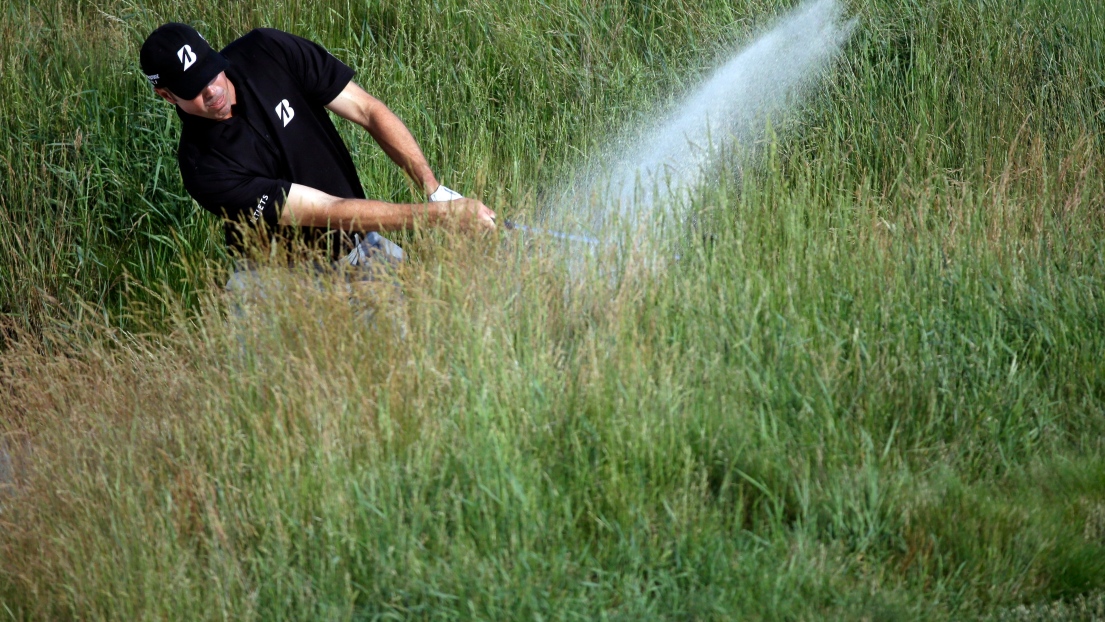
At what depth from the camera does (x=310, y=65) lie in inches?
194

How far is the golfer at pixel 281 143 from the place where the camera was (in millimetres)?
4340

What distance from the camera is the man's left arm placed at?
504cm

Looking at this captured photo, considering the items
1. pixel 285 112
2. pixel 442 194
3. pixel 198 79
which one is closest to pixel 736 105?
pixel 442 194

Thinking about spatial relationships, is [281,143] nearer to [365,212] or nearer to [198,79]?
[198,79]

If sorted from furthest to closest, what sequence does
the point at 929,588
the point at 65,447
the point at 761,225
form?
the point at 761,225 → the point at 65,447 → the point at 929,588

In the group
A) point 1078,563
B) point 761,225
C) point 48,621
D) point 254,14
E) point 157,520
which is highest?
point 254,14

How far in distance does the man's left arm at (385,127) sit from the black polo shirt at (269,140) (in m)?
0.07

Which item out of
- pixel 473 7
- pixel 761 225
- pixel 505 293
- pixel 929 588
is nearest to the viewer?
pixel 929 588

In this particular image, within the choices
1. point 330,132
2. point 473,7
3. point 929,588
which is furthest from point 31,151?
point 929,588

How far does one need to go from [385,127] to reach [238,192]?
86 centimetres

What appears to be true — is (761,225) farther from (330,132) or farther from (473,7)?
(473,7)

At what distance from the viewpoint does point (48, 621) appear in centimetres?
319

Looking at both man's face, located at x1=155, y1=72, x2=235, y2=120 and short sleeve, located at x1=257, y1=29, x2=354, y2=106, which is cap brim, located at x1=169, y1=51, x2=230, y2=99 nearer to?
man's face, located at x1=155, y1=72, x2=235, y2=120

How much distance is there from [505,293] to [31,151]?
11.4 feet
